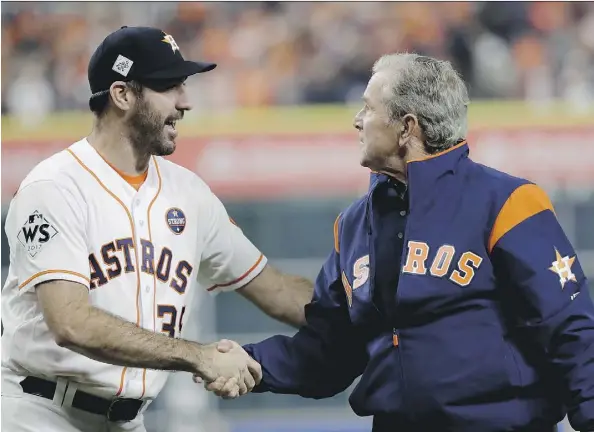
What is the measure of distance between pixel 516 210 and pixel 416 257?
37 centimetres

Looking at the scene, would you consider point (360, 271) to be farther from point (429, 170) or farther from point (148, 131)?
point (148, 131)

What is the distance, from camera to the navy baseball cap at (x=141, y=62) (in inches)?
171

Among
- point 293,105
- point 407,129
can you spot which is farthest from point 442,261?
point 293,105

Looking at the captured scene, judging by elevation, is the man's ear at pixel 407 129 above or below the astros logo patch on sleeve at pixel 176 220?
above

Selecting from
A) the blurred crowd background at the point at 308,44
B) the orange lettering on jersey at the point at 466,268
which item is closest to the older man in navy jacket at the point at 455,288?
the orange lettering on jersey at the point at 466,268

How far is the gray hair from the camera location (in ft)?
12.7

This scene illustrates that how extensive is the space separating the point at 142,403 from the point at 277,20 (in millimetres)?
7769

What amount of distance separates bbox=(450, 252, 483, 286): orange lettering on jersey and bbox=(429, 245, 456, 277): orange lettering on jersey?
0.04 m

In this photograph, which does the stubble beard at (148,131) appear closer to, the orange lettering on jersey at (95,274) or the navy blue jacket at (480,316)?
the orange lettering on jersey at (95,274)

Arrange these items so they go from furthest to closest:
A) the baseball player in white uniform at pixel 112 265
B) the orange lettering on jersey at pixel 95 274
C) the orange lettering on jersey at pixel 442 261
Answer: the orange lettering on jersey at pixel 95 274 → the baseball player in white uniform at pixel 112 265 → the orange lettering on jersey at pixel 442 261

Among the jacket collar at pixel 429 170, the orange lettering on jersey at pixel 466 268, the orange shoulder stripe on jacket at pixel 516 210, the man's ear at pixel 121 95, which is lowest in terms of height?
the orange lettering on jersey at pixel 466 268

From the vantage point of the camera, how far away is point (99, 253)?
420 cm

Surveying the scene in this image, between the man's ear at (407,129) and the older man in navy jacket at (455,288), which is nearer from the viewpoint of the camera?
the older man in navy jacket at (455,288)

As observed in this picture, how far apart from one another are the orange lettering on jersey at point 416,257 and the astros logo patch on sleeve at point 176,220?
1.12 m
